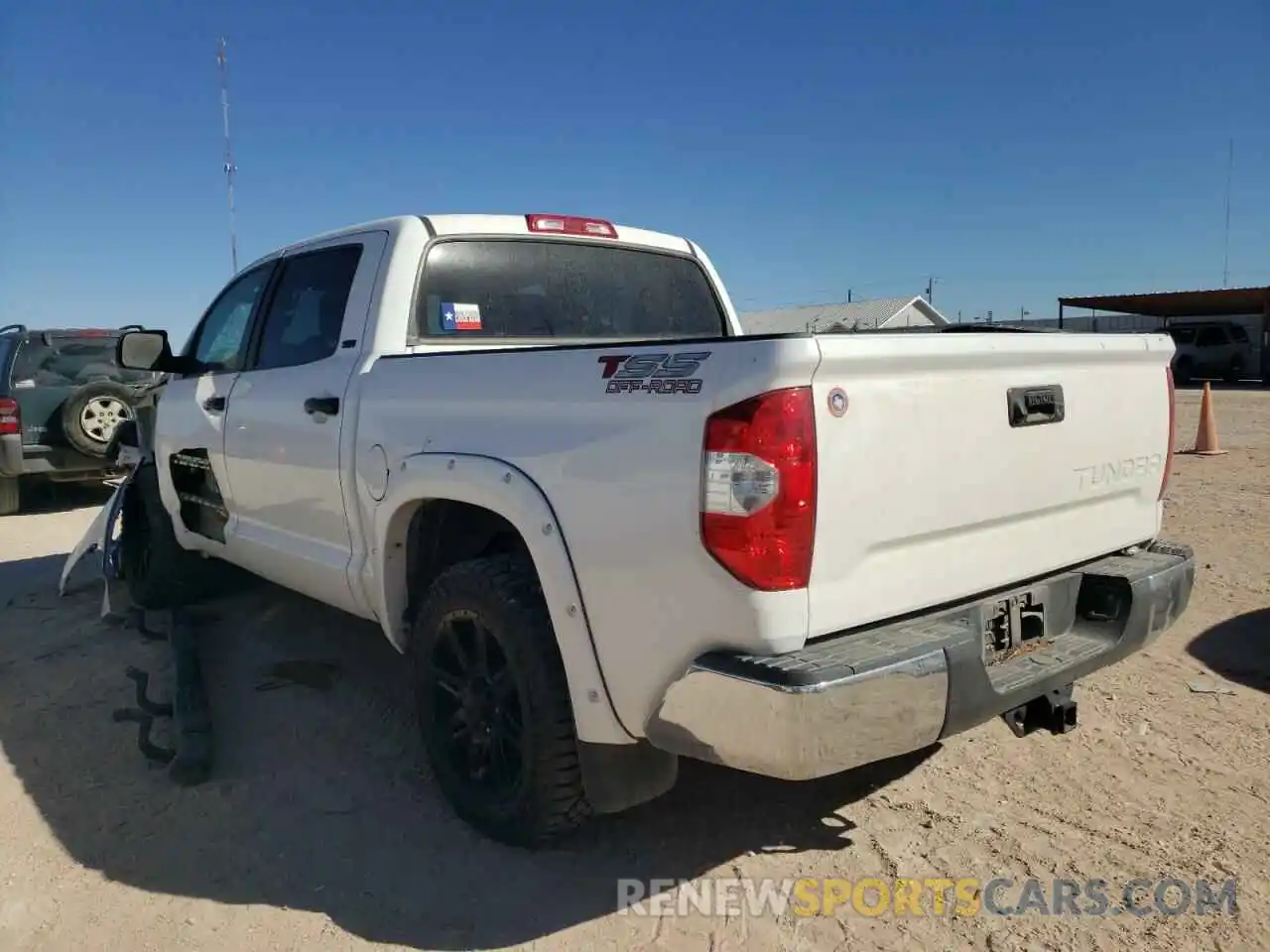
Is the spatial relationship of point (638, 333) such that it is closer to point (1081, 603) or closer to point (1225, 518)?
point (1081, 603)

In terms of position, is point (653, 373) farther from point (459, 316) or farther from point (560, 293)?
point (560, 293)

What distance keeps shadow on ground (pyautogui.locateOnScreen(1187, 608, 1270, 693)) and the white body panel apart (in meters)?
1.44

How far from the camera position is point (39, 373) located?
9.58 m

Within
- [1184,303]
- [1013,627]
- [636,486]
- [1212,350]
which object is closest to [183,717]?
[636,486]

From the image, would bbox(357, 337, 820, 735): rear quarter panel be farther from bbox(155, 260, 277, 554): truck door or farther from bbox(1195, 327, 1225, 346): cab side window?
bbox(1195, 327, 1225, 346): cab side window

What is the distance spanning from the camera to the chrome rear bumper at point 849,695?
207 centimetres

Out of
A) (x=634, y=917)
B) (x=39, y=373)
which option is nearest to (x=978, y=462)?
(x=634, y=917)

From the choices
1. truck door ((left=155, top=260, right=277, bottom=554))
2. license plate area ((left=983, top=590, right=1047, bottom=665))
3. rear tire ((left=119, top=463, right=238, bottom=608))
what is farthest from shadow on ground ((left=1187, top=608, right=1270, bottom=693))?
rear tire ((left=119, top=463, right=238, bottom=608))

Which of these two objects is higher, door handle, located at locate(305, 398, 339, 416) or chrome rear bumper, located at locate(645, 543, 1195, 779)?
door handle, located at locate(305, 398, 339, 416)

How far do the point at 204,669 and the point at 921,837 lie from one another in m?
3.42

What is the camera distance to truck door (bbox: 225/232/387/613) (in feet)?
11.6

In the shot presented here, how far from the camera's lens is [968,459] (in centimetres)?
245

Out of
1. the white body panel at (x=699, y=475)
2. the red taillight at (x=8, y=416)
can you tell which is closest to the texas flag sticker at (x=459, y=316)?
the white body panel at (x=699, y=475)

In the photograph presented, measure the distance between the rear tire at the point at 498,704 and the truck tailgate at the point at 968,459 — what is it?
2.88ft
